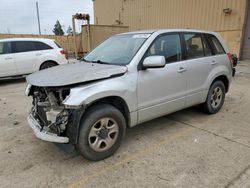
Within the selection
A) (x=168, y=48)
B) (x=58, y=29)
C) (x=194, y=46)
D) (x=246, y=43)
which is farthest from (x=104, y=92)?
(x=58, y=29)

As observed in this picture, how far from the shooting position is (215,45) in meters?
4.49

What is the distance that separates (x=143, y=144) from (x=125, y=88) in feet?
3.26

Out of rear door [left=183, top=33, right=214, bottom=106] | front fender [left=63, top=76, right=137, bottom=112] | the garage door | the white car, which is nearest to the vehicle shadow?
rear door [left=183, top=33, right=214, bottom=106]

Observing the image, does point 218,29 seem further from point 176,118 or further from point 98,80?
point 98,80

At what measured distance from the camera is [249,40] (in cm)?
1087

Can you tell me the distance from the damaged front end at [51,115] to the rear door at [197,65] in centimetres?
222

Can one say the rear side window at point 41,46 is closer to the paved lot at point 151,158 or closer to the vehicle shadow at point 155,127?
the paved lot at point 151,158

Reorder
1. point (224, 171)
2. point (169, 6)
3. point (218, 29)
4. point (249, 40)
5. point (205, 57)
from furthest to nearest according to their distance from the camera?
point (169, 6), point (218, 29), point (249, 40), point (205, 57), point (224, 171)

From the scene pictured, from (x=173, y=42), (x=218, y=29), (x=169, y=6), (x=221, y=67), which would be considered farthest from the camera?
(x=169, y=6)

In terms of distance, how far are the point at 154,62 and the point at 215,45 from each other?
6.89 feet

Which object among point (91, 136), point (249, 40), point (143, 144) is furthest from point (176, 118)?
point (249, 40)

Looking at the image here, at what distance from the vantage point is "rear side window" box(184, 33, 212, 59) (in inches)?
155

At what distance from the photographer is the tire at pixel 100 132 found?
108 inches

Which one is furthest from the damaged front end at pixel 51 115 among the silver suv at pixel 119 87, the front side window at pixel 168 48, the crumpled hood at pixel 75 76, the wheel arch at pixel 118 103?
the front side window at pixel 168 48
